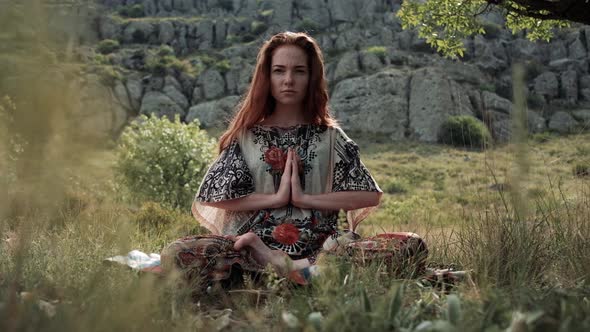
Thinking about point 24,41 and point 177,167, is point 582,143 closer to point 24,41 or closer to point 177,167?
point 24,41

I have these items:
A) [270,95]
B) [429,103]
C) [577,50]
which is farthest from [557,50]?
[270,95]

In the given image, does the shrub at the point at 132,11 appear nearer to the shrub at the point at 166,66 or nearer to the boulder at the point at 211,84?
the shrub at the point at 166,66

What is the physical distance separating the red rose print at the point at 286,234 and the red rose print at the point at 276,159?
1.36ft

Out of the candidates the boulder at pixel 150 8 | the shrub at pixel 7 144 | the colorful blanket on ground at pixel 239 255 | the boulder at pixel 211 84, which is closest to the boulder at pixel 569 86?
Result: the boulder at pixel 211 84

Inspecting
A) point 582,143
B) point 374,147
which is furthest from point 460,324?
point 374,147

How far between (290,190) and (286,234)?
0.28 m

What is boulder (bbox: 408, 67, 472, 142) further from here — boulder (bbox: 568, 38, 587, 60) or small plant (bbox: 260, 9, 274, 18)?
small plant (bbox: 260, 9, 274, 18)

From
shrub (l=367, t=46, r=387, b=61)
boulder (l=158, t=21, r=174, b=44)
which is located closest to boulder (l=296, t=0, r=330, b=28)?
boulder (l=158, t=21, r=174, b=44)

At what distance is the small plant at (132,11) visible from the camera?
84.1 meters

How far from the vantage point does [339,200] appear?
3520 millimetres

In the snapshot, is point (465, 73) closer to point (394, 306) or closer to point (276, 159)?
point (276, 159)

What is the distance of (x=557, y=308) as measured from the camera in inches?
69.4

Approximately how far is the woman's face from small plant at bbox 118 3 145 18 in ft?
284

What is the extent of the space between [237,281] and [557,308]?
2.05 metres
